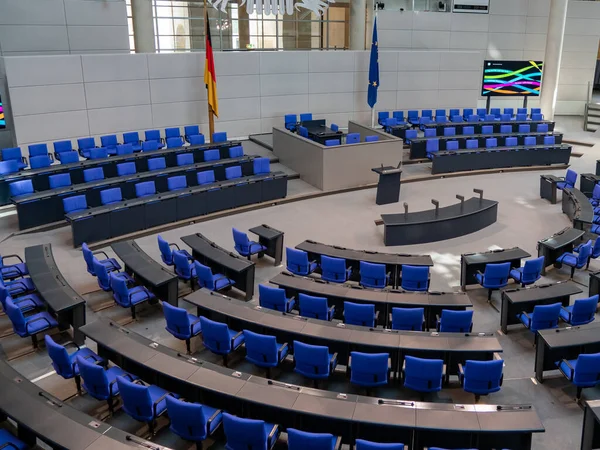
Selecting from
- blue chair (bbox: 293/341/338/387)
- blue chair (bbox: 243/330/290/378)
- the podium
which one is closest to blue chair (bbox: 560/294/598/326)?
blue chair (bbox: 293/341/338/387)

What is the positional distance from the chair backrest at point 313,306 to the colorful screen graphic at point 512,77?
55.0 ft

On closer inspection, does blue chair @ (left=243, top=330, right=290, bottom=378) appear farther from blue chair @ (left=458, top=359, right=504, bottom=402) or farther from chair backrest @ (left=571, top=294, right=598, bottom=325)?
chair backrest @ (left=571, top=294, right=598, bottom=325)

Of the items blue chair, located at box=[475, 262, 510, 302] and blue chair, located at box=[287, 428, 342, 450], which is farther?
blue chair, located at box=[475, 262, 510, 302]

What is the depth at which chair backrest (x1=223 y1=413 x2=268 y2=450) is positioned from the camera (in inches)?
219

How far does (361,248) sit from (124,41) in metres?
10.9

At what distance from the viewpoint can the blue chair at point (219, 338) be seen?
745 centimetres

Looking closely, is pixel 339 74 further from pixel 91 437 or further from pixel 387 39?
pixel 91 437

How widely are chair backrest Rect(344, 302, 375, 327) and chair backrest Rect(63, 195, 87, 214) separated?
667 cm

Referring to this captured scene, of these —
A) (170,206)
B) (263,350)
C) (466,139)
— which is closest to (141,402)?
(263,350)

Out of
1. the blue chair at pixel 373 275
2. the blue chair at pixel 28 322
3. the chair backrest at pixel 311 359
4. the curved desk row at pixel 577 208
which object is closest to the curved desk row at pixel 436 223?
the curved desk row at pixel 577 208

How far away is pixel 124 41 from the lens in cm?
1788

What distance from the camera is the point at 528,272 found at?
31.9 feet

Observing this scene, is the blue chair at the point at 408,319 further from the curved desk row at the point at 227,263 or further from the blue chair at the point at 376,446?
the blue chair at the point at 376,446

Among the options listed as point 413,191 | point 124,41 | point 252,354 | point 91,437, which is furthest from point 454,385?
point 124,41
